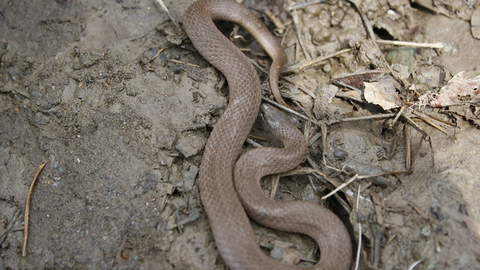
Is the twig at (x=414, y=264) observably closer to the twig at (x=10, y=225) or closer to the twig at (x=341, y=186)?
the twig at (x=341, y=186)

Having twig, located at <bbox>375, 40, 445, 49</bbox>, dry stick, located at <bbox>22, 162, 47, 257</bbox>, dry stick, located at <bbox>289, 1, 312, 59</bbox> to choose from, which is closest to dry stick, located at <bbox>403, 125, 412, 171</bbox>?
twig, located at <bbox>375, 40, 445, 49</bbox>

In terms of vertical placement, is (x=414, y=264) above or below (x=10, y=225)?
above

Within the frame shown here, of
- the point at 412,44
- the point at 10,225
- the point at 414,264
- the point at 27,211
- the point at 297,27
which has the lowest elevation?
the point at 10,225

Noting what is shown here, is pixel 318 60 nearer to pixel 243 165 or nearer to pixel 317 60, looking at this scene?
pixel 317 60

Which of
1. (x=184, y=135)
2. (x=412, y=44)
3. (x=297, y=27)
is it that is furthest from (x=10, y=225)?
(x=412, y=44)

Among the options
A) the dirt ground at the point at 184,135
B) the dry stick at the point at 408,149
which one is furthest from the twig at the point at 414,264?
the dry stick at the point at 408,149
